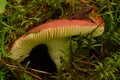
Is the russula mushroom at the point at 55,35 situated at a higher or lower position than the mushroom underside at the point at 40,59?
higher

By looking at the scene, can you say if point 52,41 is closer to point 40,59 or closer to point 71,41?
point 71,41

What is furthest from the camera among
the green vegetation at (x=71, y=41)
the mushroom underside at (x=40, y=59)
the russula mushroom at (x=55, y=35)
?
the mushroom underside at (x=40, y=59)

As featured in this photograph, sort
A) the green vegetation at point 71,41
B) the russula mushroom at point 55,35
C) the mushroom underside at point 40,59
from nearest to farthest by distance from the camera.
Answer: the russula mushroom at point 55,35, the green vegetation at point 71,41, the mushroom underside at point 40,59

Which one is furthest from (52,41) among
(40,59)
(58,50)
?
(40,59)

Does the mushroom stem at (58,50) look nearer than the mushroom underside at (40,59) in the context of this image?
Yes

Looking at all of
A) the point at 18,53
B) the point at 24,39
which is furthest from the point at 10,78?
the point at 24,39

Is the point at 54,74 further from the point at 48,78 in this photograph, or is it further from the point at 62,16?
the point at 62,16
